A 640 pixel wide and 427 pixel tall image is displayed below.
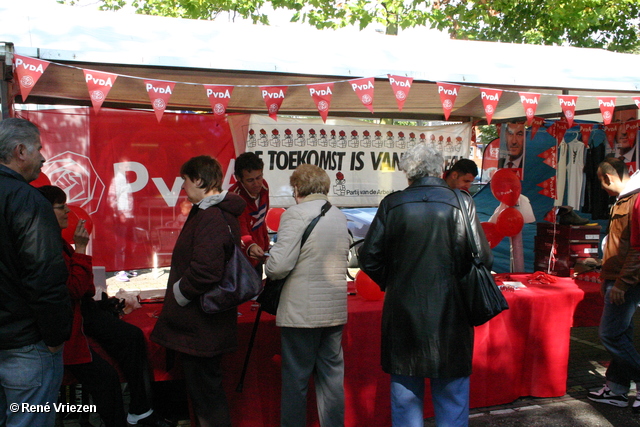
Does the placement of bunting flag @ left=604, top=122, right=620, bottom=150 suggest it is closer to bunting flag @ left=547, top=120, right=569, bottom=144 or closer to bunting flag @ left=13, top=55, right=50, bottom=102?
bunting flag @ left=547, top=120, right=569, bottom=144

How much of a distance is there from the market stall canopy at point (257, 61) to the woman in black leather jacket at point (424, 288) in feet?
4.42

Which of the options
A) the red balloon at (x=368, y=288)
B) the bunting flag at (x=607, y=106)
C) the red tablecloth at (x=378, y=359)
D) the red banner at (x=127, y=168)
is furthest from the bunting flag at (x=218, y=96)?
the bunting flag at (x=607, y=106)

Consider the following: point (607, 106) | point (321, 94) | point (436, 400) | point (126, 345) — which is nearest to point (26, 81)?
point (126, 345)

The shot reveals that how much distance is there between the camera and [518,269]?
5.43 m

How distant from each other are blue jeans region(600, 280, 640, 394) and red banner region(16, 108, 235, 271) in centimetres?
411

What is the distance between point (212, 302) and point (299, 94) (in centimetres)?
282

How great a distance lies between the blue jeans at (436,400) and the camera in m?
2.58

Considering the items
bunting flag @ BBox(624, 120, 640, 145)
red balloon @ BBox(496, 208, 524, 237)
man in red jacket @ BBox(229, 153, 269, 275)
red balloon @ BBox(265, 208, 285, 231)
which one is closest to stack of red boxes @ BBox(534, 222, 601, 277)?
red balloon @ BBox(496, 208, 524, 237)

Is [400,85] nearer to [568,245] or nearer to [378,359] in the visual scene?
[378,359]

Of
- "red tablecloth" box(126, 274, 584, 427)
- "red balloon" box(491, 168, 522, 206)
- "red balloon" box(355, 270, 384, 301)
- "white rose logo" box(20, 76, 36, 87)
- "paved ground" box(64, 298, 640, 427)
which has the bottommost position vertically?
"paved ground" box(64, 298, 640, 427)

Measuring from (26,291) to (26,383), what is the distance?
381 millimetres

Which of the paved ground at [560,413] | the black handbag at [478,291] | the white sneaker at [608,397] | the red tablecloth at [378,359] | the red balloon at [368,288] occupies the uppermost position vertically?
the black handbag at [478,291]

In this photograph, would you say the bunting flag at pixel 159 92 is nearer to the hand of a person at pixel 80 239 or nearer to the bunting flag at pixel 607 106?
the hand of a person at pixel 80 239

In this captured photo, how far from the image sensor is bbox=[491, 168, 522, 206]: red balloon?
5.14 m
